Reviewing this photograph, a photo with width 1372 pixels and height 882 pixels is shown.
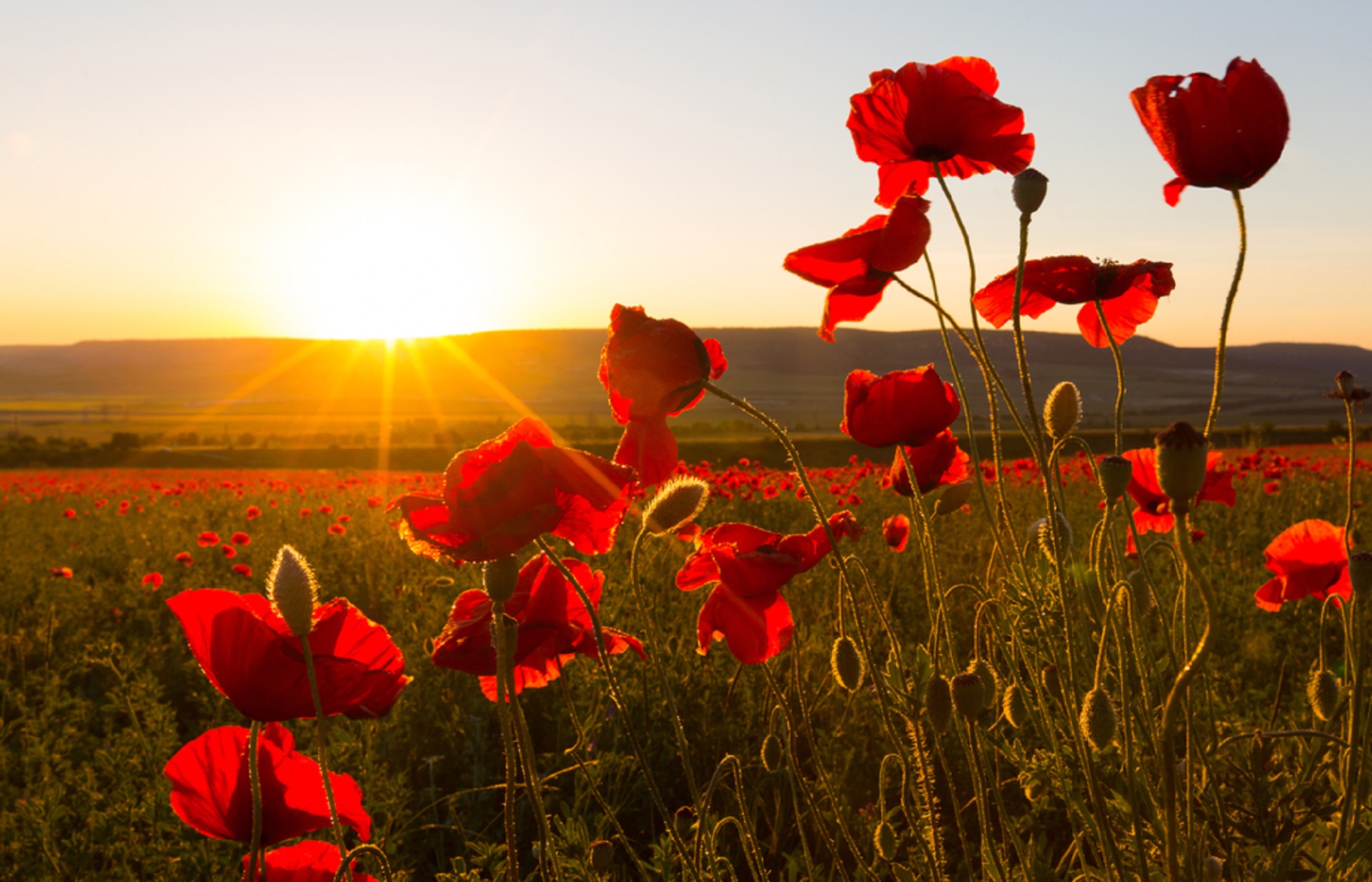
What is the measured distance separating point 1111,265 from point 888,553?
3.71 metres

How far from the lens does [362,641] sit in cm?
108

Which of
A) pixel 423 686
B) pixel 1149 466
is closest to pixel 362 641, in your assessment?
pixel 1149 466

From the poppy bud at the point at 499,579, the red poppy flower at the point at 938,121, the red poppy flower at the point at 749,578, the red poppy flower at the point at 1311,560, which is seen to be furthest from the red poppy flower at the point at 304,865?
the red poppy flower at the point at 1311,560

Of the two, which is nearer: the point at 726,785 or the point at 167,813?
the point at 167,813

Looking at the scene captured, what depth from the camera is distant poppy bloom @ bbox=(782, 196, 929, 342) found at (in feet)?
3.73

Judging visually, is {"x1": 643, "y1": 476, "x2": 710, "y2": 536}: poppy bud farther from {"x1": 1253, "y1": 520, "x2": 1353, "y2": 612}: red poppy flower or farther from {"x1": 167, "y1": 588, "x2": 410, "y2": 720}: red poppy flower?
{"x1": 1253, "y1": 520, "x2": 1353, "y2": 612}: red poppy flower

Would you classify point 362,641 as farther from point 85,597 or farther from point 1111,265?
point 85,597

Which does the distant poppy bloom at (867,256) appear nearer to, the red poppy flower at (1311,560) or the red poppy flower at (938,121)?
the red poppy flower at (938,121)

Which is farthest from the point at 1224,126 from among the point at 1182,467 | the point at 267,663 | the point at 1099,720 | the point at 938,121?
the point at 267,663

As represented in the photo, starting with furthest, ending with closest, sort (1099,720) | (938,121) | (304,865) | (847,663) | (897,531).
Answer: (897,531) < (847,663) < (938,121) < (304,865) < (1099,720)

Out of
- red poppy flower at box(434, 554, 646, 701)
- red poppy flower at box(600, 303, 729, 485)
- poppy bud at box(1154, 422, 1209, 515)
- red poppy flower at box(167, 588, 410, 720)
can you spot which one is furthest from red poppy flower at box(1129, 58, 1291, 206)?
red poppy flower at box(167, 588, 410, 720)

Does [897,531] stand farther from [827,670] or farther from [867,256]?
[867,256]

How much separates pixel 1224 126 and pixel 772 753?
43.7 inches

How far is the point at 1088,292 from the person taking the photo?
129 cm
